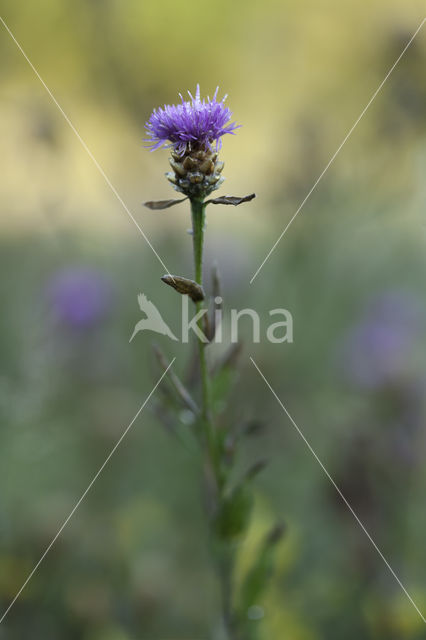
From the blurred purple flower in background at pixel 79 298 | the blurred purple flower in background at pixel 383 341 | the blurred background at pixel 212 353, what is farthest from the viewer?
the blurred purple flower in background at pixel 79 298

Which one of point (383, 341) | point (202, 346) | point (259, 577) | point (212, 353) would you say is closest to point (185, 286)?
point (202, 346)

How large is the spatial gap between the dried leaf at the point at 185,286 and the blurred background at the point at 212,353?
0.20 meters

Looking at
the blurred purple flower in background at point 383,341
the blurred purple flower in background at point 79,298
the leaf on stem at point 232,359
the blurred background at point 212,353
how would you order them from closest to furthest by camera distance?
the leaf on stem at point 232,359
the blurred background at point 212,353
the blurred purple flower in background at point 383,341
the blurred purple flower in background at point 79,298

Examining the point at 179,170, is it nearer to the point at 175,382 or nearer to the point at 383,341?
the point at 175,382

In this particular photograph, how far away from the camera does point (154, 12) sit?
1.43m

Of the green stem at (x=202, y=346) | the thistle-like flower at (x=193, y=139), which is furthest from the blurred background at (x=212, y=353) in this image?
the thistle-like flower at (x=193, y=139)

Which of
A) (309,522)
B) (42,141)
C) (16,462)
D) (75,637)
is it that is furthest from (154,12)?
(75,637)

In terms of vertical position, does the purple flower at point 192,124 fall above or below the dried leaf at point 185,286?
above

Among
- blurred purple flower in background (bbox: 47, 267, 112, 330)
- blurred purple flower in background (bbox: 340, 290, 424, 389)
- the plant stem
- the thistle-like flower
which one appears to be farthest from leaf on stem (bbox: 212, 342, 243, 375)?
blurred purple flower in background (bbox: 47, 267, 112, 330)

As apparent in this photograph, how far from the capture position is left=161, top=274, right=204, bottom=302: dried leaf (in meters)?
0.42

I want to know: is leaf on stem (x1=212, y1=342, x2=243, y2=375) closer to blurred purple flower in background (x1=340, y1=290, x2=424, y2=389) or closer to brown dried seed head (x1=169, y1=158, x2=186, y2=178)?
brown dried seed head (x1=169, y1=158, x2=186, y2=178)

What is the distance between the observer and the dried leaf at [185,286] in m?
0.42

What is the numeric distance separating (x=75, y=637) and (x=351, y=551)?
1.34 ft

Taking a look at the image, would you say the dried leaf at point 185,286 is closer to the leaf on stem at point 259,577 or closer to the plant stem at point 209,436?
the plant stem at point 209,436
